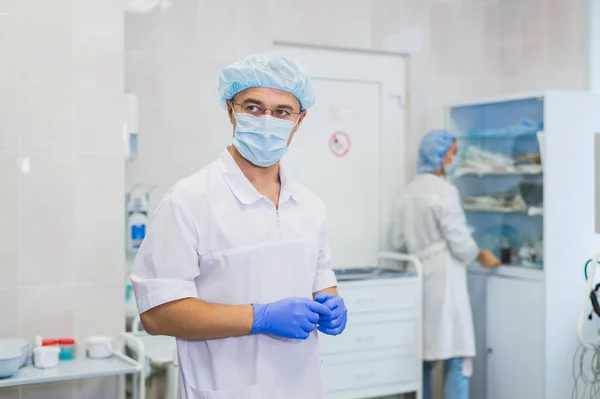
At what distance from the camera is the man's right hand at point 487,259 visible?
14.0ft

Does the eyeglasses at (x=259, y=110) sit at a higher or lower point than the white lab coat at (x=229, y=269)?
higher

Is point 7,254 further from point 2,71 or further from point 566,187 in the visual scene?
point 566,187

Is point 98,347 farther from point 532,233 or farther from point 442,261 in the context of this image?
point 532,233

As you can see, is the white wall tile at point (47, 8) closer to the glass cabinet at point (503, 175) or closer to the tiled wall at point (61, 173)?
the tiled wall at point (61, 173)

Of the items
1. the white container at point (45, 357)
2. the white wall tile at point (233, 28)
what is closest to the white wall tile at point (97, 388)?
the white container at point (45, 357)

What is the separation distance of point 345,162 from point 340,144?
11cm

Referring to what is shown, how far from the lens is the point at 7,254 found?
293 cm

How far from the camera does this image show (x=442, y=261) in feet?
13.6

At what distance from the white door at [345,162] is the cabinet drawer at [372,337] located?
0.55m

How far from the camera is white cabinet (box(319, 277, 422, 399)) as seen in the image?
A: 3820 mm

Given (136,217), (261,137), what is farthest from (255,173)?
(136,217)

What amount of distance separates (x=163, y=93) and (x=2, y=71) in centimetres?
100

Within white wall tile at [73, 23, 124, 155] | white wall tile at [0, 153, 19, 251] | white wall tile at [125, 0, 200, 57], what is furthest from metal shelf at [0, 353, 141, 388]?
white wall tile at [125, 0, 200, 57]

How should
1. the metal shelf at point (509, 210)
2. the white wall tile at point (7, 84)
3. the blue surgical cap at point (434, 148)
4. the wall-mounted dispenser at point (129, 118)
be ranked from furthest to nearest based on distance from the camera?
the blue surgical cap at point (434, 148) < the metal shelf at point (509, 210) < the wall-mounted dispenser at point (129, 118) < the white wall tile at point (7, 84)
